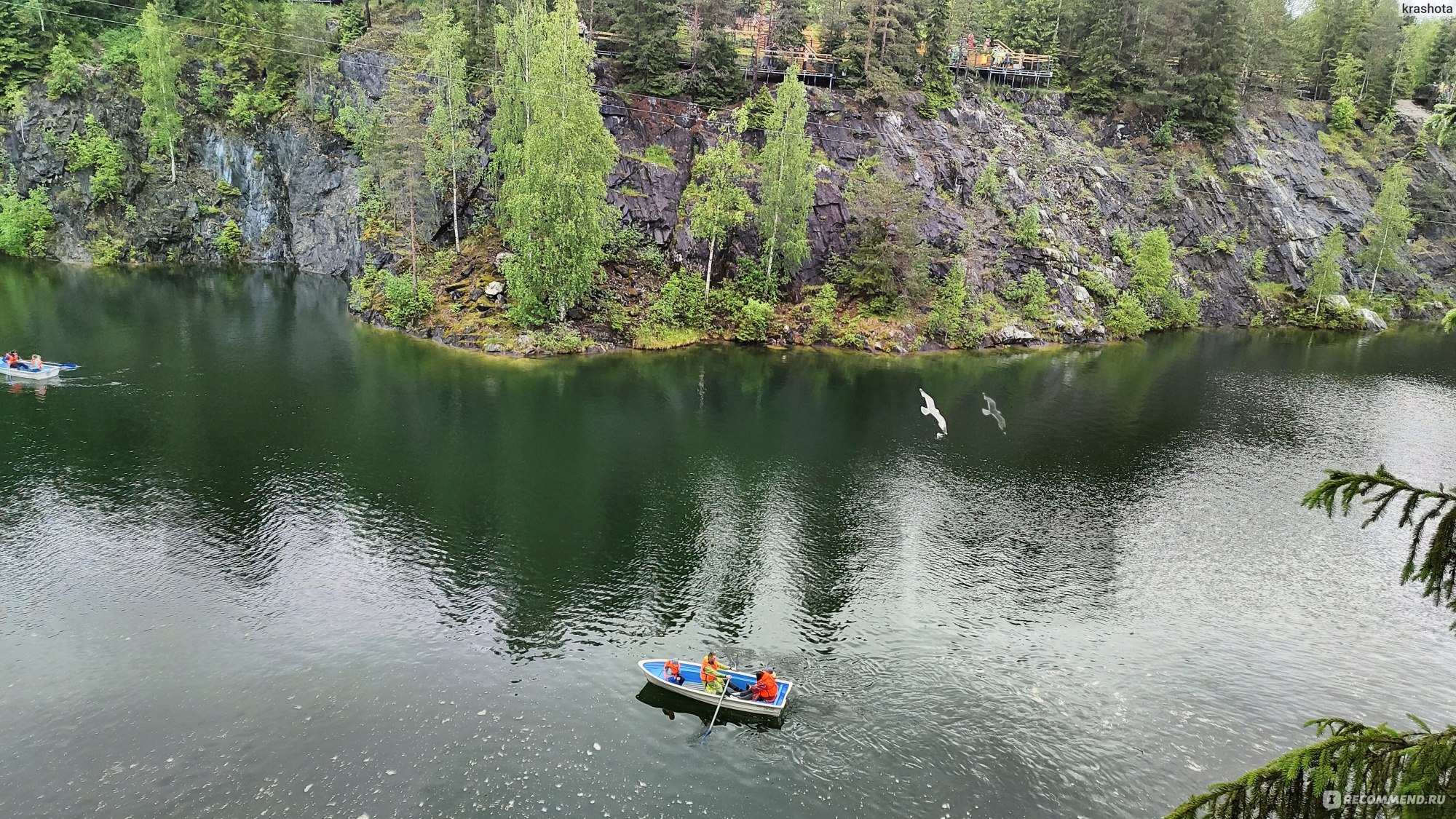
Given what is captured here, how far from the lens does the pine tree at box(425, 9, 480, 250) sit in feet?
216

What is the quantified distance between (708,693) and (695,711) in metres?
0.75

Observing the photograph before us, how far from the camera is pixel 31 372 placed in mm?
46406

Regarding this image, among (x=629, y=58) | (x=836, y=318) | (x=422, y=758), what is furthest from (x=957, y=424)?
(x=629, y=58)

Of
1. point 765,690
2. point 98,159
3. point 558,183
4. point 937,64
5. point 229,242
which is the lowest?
point 765,690

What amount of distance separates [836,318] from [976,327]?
12280 millimetres

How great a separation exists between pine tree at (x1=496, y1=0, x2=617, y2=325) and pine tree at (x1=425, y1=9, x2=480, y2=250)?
769 centimetres

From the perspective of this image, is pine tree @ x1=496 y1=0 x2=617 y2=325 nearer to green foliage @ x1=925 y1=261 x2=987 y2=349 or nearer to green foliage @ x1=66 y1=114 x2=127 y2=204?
Answer: green foliage @ x1=925 y1=261 x2=987 y2=349

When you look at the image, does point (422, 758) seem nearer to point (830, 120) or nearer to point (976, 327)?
point (976, 327)

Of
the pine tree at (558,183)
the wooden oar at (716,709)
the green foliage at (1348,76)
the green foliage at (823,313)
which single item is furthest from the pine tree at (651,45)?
the green foliage at (1348,76)

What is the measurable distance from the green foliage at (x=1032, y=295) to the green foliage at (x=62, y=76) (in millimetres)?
93943

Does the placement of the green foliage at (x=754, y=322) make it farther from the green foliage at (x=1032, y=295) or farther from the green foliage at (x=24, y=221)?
the green foliage at (x=24, y=221)

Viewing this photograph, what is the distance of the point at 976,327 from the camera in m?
70.9

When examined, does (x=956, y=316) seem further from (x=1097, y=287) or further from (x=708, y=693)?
(x=708, y=693)

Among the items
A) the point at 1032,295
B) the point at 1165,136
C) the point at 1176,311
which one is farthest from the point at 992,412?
the point at 1165,136
